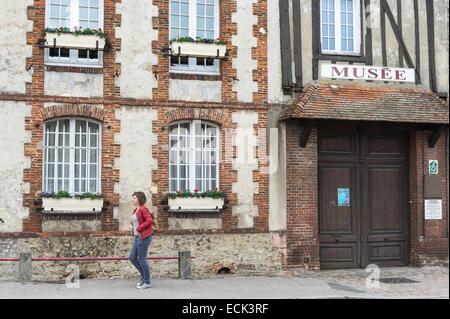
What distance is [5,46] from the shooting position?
13.5 metres

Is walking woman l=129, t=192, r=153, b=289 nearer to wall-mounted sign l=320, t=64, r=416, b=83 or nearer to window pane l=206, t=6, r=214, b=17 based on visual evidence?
window pane l=206, t=6, r=214, b=17

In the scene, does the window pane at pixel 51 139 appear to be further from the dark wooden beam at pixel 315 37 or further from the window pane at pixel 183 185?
the dark wooden beam at pixel 315 37

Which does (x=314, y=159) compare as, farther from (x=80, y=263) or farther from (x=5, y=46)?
(x=5, y=46)

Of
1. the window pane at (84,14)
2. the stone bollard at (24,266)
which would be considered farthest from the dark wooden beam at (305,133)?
the stone bollard at (24,266)

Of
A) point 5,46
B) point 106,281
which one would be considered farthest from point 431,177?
point 5,46

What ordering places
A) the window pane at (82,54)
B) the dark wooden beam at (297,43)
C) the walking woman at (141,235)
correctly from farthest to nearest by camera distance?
the dark wooden beam at (297,43)
the window pane at (82,54)
the walking woman at (141,235)

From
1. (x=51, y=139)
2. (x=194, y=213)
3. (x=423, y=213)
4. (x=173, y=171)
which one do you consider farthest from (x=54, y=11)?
(x=423, y=213)

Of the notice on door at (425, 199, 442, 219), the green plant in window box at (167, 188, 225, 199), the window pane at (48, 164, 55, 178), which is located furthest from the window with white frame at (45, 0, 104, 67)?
the notice on door at (425, 199, 442, 219)

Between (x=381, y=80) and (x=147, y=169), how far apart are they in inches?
236

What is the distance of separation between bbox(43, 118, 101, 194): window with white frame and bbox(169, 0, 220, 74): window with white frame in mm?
2402

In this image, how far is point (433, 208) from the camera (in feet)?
51.8

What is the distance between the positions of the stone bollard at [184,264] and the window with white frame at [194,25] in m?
4.10

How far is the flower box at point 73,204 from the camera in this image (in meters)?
13.4

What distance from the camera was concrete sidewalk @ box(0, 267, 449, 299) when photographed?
11531mm
